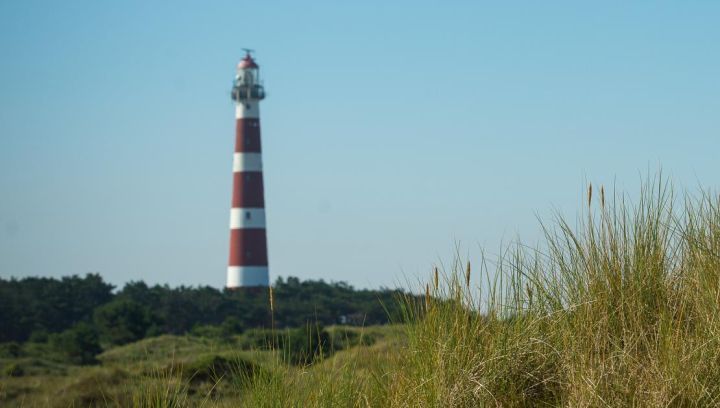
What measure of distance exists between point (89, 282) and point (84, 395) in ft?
74.6

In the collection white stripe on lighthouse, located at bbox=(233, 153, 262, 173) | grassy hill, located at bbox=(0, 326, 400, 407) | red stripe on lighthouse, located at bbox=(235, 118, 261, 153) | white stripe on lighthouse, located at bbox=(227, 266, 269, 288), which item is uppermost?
red stripe on lighthouse, located at bbox=(235, 118, 261, 153)

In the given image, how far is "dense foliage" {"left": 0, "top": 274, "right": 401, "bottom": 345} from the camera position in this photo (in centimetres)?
2780

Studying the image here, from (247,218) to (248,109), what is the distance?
458 cm

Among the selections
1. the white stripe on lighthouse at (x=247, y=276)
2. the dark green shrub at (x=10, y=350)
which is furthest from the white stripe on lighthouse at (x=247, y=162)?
the dark green shrub at (x=10, y=350)

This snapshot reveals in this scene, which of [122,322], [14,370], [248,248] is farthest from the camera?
[248,248]

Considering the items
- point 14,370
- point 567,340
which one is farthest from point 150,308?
point 567,340

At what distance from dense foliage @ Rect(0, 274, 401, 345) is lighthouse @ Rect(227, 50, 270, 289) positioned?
82 cm

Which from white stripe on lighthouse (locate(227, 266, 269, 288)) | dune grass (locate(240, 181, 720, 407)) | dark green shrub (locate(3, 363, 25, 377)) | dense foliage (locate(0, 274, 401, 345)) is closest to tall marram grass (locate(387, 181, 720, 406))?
dune grass (locate(240, 181, 720, 407))

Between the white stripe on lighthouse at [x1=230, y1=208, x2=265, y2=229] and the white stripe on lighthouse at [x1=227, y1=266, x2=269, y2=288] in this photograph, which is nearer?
the white stripe on lighthouse at [x1=227, y1=266, x2=269, y2=288]

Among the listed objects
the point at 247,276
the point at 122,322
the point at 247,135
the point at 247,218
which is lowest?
the point at 122,322

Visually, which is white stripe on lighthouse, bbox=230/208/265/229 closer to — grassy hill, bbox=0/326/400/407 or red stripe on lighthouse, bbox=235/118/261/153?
red stripe on lighthouse, bbox=235/118/261/153

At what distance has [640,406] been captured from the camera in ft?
11.6

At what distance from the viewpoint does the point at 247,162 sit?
3759 cm

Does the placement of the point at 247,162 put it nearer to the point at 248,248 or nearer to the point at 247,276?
the point at 248,248
